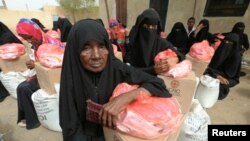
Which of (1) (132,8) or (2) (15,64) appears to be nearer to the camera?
(2) (15,64)

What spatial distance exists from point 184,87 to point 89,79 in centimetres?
108

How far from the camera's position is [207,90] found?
2582mm

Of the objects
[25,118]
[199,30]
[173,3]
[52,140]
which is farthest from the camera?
[173,3]

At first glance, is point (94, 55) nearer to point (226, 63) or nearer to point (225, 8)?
point (226, 63)

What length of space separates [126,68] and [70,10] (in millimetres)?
13883

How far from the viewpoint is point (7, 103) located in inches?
120

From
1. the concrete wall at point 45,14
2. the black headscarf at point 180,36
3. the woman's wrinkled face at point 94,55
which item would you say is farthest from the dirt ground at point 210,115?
the concrete wall at point 45,14

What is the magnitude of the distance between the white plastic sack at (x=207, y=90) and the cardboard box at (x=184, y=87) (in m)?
0.87

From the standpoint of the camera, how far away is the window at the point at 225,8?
4762 mm

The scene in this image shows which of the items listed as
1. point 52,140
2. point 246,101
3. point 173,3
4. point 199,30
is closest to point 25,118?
point 52,140

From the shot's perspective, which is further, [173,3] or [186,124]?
[173,3]

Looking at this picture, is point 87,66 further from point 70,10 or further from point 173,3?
point 70,10

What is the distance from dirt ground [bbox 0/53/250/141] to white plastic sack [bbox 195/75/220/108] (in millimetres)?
210

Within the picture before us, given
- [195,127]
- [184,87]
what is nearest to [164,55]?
[184,87]
